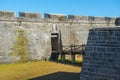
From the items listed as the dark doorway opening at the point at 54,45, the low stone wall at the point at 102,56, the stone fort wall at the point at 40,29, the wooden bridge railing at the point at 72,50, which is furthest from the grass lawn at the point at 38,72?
the low stone wall at the point at 102,56

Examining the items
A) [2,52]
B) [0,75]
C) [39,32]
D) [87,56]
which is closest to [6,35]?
[2,52]

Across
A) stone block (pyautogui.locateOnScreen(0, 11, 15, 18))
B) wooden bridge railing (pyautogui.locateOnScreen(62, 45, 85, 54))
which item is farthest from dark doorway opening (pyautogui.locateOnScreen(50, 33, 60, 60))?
stone block (pyautogui.locateOnScreen(0, 11, 15, 18))

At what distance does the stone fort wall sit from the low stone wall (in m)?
10.8

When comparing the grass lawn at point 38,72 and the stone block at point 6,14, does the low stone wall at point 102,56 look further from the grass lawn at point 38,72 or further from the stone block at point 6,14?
the stone block at point 6,14

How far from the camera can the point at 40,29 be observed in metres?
23.3

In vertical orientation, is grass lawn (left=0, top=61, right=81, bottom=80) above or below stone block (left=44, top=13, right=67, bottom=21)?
below

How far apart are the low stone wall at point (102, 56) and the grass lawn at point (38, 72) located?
3503mm

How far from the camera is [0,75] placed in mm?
16812

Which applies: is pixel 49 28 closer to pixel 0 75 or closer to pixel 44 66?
pixel 44 66

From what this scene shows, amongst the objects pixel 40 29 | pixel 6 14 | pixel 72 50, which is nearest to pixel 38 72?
pixel 72 50

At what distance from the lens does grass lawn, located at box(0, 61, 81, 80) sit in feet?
52.5

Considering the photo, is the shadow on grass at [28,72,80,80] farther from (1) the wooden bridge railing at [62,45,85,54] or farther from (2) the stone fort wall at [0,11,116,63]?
(2) the stone fort wall at [0,11,116,63]

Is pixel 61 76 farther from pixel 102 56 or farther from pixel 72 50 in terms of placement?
pixel 72 50

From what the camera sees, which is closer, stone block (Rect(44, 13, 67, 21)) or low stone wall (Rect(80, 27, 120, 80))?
low stone wall (Rect(80, 27, 120, 80))
